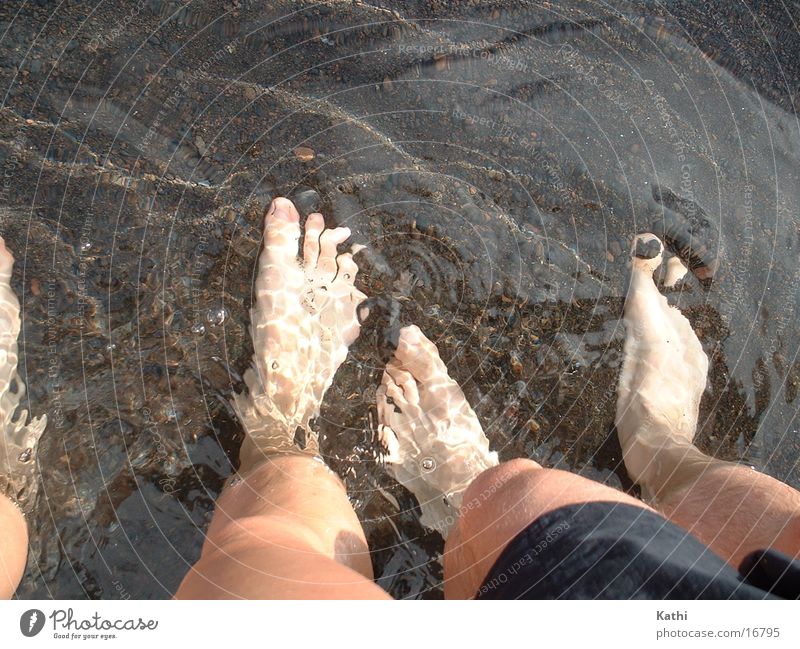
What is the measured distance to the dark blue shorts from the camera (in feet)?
3.68

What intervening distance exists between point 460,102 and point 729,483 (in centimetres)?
126

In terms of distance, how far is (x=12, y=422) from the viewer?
1.66m

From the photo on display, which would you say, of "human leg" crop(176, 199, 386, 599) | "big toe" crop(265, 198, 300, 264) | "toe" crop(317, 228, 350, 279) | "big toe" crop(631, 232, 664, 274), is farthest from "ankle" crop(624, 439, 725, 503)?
"big toe" crop(265, 198, 300, 264)

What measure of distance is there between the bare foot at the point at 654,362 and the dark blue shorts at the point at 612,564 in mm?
727

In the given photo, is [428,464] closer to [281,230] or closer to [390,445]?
[390,445]

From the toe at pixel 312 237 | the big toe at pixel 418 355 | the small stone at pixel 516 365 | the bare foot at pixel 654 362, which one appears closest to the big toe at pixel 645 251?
the bare foot at pixel 654 362

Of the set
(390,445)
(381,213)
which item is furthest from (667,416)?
(381,213)

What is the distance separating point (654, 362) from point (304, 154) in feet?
3.99

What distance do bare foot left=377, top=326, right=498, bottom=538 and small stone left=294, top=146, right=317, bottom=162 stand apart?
0.56 metres

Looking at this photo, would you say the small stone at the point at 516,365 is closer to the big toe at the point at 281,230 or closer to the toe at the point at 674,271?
the toe at the point at 674,271

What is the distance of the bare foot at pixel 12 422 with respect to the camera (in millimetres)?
1639

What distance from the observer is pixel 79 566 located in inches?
63.8
